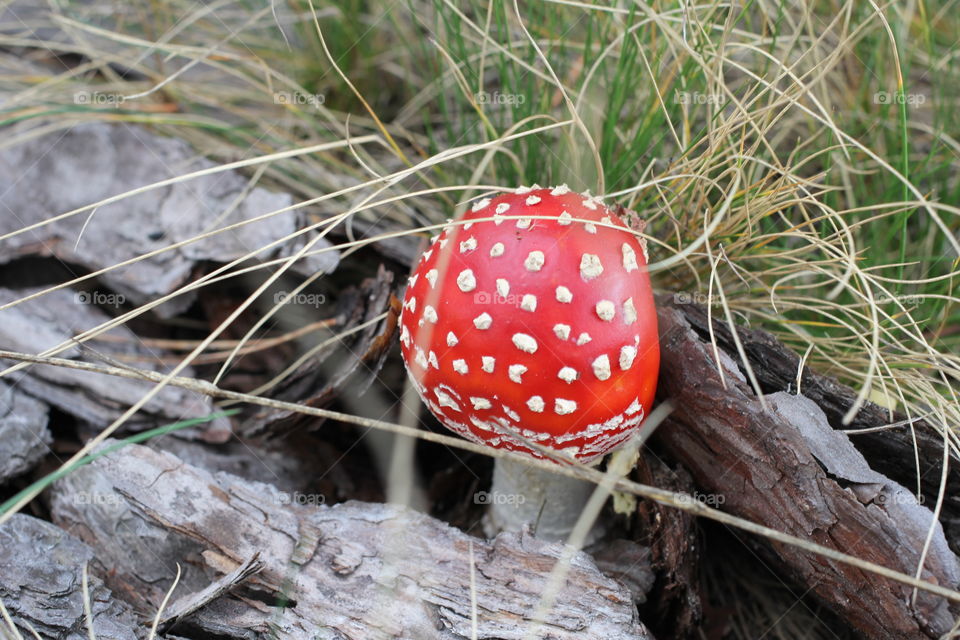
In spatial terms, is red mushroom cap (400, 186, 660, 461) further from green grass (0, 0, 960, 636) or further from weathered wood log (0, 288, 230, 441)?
weathered wood log (0, 288, 230, 441)

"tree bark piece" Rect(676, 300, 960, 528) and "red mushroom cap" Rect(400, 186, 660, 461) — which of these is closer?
"red mushroom cap" Rect(400, 186, 660, 461)

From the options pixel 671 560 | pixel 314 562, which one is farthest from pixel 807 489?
pixel 314 562

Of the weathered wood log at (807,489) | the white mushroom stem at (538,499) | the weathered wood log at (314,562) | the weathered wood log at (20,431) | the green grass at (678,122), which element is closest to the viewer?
the weathered wood log at (807,489)

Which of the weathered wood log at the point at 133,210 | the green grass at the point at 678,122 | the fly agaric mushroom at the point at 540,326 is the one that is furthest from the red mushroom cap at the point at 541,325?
the weathered wood log at the point at 133,210

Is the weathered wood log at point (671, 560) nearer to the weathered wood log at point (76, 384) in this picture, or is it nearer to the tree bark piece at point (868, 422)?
the tree bark piece at point (868, 422)

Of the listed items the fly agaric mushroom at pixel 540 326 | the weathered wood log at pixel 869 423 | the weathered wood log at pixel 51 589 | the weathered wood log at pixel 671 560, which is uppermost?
the fly agaric mushroom at pixel 540 326

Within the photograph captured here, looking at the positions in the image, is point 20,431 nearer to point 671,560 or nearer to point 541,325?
point 541,325

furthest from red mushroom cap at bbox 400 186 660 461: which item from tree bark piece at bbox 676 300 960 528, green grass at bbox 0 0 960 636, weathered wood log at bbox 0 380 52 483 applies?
weathered wood log at bbox 0 380 52 483
